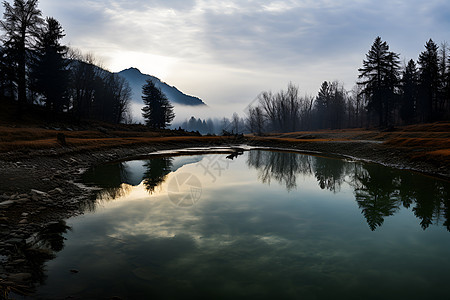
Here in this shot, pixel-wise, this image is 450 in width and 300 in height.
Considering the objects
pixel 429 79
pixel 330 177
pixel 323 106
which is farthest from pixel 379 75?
pixel 323 106

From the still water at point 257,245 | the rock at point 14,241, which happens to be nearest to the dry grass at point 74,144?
the still water at point 257,245

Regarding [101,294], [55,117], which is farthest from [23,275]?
[55,117]

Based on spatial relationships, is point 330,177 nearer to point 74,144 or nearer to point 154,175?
point 154,175

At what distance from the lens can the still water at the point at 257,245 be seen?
17.4 feet

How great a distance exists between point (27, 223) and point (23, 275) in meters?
3.34

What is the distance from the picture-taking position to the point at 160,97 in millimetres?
67250

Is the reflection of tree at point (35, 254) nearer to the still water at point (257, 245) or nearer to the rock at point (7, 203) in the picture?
the still water at point (257, 245)

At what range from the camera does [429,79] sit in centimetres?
5241

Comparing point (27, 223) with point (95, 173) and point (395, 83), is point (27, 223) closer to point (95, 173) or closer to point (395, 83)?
point (95, 173)

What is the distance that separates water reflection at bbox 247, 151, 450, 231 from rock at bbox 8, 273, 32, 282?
977 centimetres

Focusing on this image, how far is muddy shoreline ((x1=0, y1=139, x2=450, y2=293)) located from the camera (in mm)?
6145

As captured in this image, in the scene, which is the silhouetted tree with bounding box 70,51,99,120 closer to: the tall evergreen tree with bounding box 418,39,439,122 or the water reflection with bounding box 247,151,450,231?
the water reflection with bounding box 247,151,450,231

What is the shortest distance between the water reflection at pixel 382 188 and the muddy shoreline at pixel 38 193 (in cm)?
309

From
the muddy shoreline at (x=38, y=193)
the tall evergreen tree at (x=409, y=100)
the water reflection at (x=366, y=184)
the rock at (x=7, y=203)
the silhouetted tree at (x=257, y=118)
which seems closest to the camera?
the muddy shoreline at (x=38, y=193)
